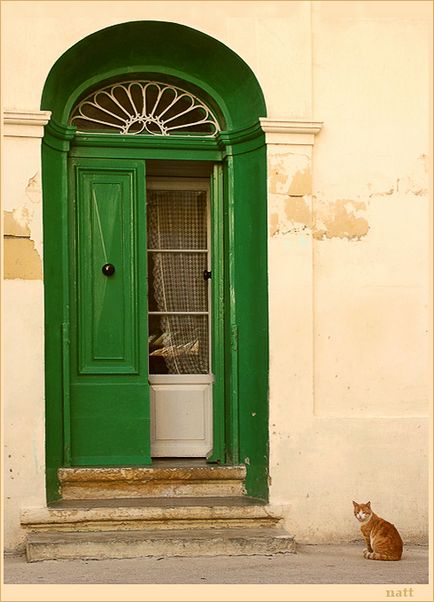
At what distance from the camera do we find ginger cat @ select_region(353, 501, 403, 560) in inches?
324

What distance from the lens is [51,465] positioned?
882 cm

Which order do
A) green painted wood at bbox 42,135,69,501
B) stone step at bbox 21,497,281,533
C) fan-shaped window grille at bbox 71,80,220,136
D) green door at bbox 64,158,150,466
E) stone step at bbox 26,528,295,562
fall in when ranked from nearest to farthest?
stone step at bbox 26,528,295,562 < stone step at bbox 21,497,281,533 < green painted wood at bbox 42,135,69,501 < green door at bbox 64,158,150,466 < fan-shaped window grille at bbox 71,80,220,136

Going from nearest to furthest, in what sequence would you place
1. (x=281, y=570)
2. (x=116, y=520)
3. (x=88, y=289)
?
1. (x=281, y=570)
2. (x=116, y=520)
3. (x=88, y=289)

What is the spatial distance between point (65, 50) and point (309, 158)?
76.9 inches

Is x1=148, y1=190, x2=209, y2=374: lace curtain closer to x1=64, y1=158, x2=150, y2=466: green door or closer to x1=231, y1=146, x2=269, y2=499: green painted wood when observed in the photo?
x1=64, y1=158, x2=150, y2=466: green door

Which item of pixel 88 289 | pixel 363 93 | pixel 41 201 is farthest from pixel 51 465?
pixel 363 93

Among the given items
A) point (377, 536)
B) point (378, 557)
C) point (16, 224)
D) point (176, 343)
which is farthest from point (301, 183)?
point (378, 557)

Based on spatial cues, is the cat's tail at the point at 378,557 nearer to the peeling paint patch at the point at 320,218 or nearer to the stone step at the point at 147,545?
the stone step at the point at 147,545

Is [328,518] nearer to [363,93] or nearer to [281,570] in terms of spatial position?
[281,570]

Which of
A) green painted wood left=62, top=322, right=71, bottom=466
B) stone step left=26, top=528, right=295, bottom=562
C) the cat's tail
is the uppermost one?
green painted wood left=62, top=322, right=71, bottom=466

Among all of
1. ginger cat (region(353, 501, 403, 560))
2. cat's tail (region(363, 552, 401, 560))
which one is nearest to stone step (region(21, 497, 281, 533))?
ginger cat (region(353, 501, 403, 560))

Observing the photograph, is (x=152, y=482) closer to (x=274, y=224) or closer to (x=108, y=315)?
(x=108, y=315)

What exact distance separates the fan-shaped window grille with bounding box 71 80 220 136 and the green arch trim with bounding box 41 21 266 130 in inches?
4.6

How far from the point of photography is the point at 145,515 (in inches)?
338
